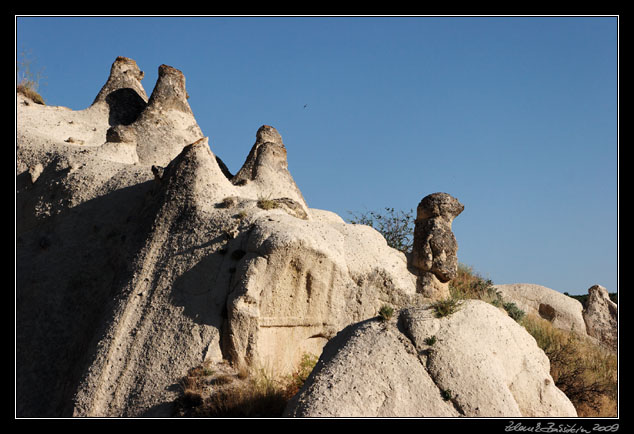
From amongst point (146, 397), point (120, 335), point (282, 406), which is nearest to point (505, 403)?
→ point (282, 406)

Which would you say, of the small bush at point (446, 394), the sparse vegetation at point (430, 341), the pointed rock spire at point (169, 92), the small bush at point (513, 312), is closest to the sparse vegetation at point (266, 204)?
the sparse vegetation at point (430, 341)

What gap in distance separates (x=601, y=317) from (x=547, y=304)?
142cm

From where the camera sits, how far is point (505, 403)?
8078mm

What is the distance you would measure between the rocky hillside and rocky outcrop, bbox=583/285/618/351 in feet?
20.3

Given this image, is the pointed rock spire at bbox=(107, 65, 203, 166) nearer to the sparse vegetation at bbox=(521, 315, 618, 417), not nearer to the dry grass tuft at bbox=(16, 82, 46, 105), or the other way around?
the dry grass tuft at bbox=(16, 82, 46, 105)

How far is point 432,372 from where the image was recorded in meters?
8.32

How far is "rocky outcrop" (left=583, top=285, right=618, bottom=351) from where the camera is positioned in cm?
1811

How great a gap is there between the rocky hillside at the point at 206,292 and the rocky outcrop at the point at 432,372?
2cm

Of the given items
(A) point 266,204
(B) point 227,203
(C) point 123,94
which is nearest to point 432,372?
(A) point 266,204

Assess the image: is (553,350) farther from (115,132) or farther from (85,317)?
(115,132)

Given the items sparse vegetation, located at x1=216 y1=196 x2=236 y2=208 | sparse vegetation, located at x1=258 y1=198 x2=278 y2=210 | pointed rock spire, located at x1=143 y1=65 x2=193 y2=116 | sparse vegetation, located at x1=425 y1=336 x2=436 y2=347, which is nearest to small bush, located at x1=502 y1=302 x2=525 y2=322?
sparse vegetation, located at x1=258 y1=198 x2=278 y2=210

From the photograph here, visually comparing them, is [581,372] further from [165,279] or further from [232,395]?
[165,279]

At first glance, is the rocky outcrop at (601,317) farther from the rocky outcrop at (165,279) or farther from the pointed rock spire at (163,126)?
the pointed rock spire at (163,126)

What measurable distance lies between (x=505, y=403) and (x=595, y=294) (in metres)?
12.1
